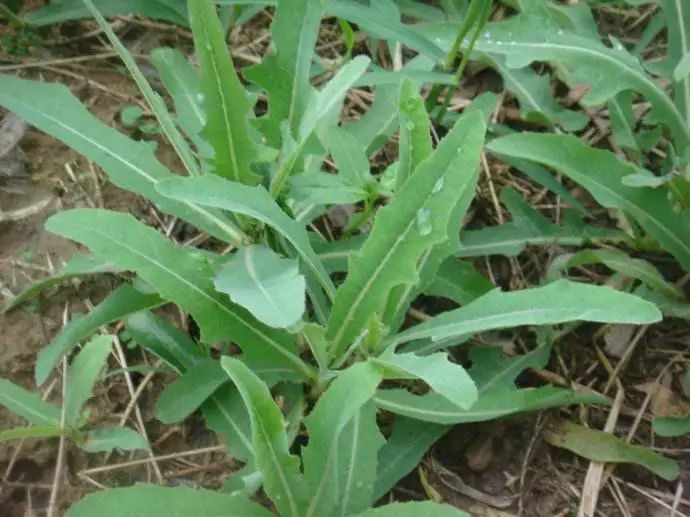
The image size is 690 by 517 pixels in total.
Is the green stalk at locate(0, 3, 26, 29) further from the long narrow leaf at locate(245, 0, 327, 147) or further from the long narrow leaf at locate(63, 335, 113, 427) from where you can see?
the long narrow leaf at locate(63, 335, 113, 427)

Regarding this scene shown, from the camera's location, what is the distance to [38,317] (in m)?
1.48

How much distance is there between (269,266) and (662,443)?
0.70 meters

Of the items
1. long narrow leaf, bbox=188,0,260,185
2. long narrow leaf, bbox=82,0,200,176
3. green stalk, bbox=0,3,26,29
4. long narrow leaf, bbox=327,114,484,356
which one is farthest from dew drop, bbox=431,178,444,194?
green stalk, bbox=0,3,26,29

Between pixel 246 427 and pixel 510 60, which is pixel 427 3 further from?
pixel 246 427

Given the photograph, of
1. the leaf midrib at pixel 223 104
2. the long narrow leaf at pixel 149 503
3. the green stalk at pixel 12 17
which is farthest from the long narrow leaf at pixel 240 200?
the green stalk at pixel 12 17

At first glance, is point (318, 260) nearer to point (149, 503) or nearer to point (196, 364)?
point (196, 364)

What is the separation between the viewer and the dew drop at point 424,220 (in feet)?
3.76

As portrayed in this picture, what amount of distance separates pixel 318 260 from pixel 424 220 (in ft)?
0.76

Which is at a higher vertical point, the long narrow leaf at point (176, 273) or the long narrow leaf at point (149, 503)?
the long narrow leaf at point (176, 273)

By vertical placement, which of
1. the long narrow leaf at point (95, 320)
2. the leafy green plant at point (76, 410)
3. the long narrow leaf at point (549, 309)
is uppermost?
the long narrow leaf at point (549, 309)

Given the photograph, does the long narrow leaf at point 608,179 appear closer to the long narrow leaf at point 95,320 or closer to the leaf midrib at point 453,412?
the leaf midrib at point 453,412

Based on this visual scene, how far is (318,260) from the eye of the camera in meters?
1.33

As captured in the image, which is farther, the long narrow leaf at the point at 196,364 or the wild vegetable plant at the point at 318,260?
the long narrow leaf at the point at 196,364

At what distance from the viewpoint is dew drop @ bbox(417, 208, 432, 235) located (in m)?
1.15
